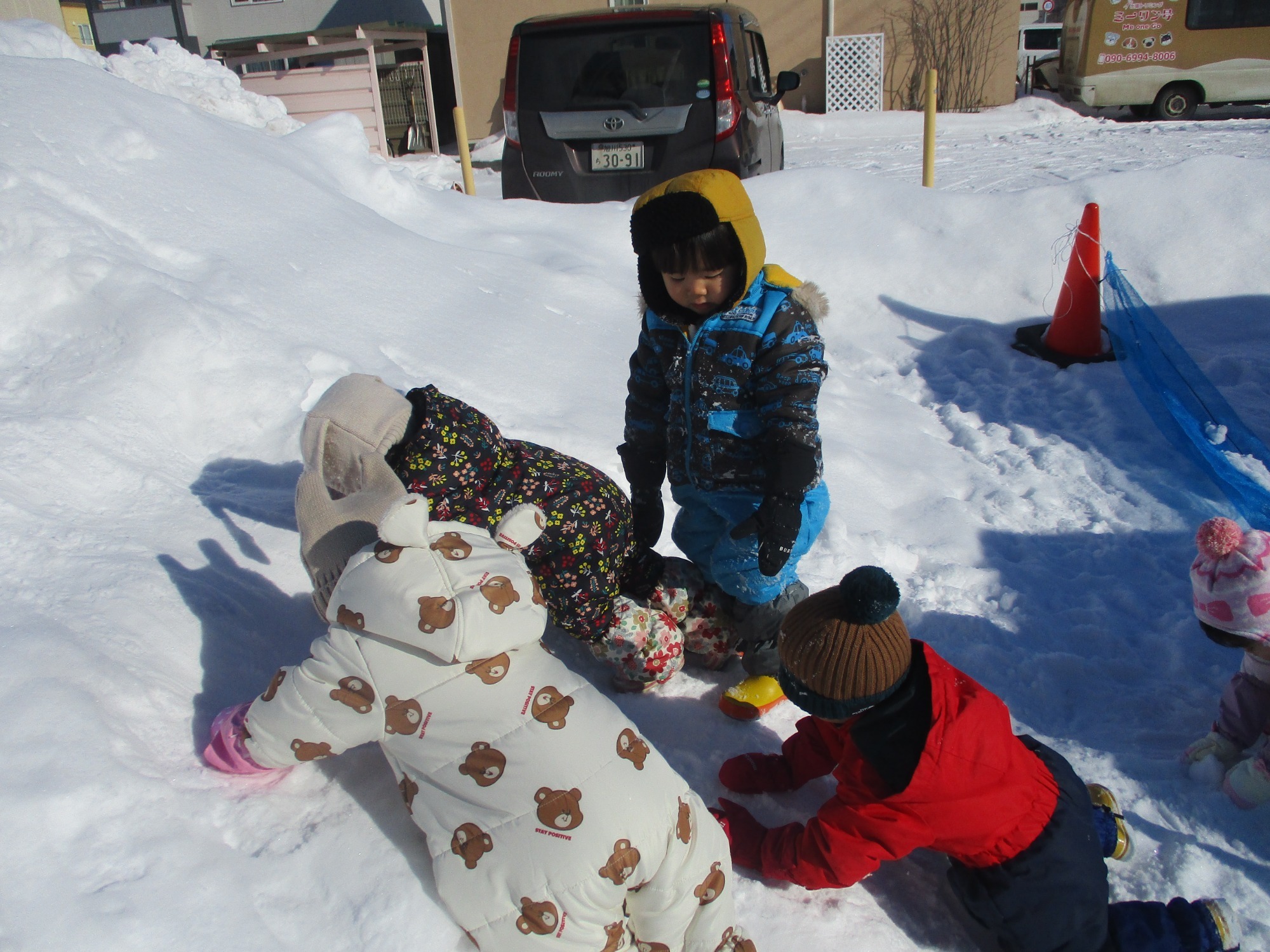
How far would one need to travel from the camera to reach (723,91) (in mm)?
5840

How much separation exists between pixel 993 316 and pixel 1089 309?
2.15 feet

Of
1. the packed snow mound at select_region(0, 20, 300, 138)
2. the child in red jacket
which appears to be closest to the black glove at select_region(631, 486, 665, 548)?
the child in red jacket

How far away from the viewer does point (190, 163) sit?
3.75 metres

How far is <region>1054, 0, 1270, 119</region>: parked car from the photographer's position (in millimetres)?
12234

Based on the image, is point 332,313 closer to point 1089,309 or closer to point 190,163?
point 190,163

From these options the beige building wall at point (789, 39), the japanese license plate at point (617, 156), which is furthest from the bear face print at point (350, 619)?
the beige building wall at point (789, 39)

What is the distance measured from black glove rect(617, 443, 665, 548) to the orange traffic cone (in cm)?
295

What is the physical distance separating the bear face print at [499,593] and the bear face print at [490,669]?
0.09 m

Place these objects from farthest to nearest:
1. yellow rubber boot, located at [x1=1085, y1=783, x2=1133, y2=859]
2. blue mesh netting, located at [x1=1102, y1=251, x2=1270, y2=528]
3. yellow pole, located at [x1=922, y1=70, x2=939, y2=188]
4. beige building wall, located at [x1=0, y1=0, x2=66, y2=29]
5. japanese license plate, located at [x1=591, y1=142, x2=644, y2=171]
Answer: beige building wall, located at [x1=0, y1=0, x2=66, y2=29] → yellow pole, located at [x1=922, y1=70, x2=939, y2=188] → japanese license plate, located at [x1=591, y1=142, x2=644, y2=171] → blue mesh netting, located at [x1=1102, y1=251, x2=1270, y2=528] → yellow rubber boot, located at [x1=1085, y1=783, x2=1133, y2=859]

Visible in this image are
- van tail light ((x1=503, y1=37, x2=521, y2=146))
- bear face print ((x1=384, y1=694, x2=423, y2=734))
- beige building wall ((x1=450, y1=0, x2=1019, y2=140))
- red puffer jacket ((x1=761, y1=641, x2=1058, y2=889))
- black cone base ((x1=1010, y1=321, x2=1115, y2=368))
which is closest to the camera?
bear face print ((x1=384, y1=694, x2=423, y2=734))

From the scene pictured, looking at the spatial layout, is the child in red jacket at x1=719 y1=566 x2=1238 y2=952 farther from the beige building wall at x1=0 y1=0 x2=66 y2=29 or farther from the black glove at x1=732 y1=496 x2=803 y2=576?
the beige building wall at x1=0 y1=0 x2=66 y2=29

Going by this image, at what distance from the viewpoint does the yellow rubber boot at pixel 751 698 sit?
7.50 feet

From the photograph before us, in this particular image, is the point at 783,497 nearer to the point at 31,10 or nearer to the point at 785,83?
the point at 785,83

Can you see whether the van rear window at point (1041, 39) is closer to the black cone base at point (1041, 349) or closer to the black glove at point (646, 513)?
the black cone base at point (1041, 349)
